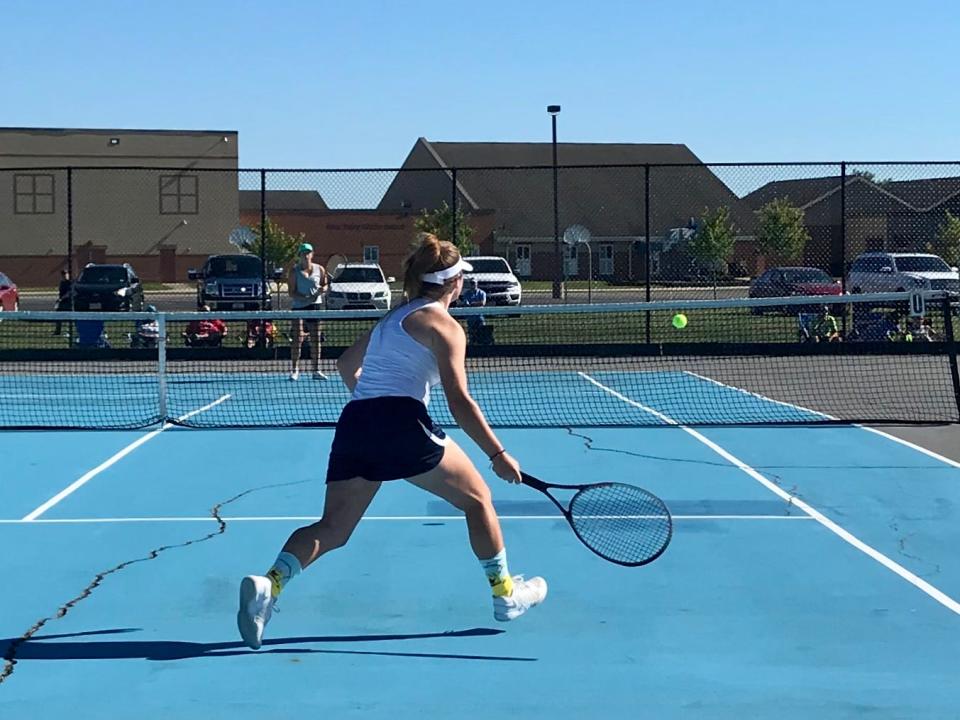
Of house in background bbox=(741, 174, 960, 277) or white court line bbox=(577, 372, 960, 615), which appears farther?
house in background bbox=(741, 174, 960, 277)

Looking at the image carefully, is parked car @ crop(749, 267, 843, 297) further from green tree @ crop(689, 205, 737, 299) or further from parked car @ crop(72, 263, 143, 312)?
parked car @ crop(72, 263, 143, 312)

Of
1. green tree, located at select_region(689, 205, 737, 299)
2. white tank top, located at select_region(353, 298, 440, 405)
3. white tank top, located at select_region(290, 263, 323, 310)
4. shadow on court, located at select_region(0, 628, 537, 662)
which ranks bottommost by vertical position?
shadow on court, located at select_region(0, 628, 537, 662)

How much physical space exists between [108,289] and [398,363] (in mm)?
23274

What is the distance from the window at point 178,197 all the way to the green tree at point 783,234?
21.8 meters

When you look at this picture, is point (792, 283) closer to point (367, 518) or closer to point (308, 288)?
point (308, 288)

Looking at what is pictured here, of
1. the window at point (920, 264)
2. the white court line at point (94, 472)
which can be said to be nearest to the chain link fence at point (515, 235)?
the window at point (920, 264)

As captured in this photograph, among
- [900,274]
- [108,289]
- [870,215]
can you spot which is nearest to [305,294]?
[108,289]

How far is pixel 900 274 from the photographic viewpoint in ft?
88.8

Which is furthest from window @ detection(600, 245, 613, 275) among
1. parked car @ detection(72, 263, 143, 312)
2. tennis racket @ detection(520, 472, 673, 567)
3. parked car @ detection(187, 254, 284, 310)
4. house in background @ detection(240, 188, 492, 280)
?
tennis racket @ detection(520, 472, 673, 567)

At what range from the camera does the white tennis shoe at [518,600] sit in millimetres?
5570

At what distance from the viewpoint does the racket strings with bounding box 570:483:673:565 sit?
19.2 ft

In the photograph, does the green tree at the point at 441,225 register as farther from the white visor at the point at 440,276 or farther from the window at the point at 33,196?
the white visor at the point at 440,276

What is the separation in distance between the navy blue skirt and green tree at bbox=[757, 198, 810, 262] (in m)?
27.0

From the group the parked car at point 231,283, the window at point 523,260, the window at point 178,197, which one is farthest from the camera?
the window at point 178,197
